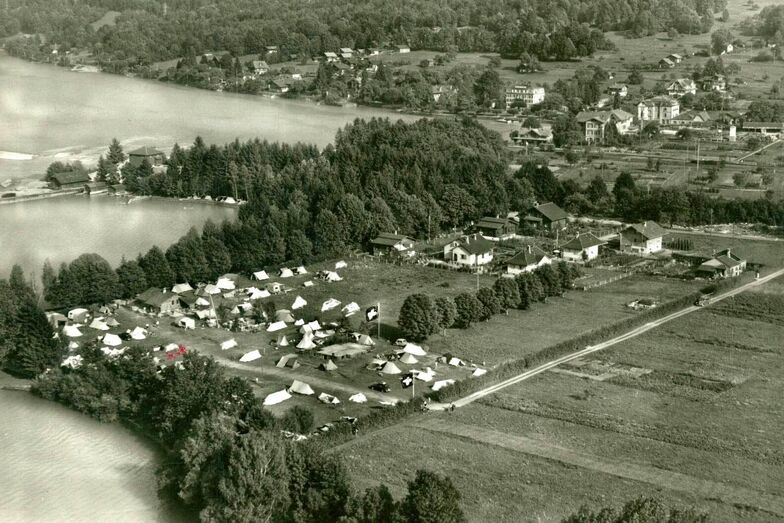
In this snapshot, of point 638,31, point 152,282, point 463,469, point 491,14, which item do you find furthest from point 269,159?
point 491,14

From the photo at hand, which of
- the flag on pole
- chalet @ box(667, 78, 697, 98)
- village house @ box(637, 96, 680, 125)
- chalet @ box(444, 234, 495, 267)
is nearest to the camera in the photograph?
the flag on pole

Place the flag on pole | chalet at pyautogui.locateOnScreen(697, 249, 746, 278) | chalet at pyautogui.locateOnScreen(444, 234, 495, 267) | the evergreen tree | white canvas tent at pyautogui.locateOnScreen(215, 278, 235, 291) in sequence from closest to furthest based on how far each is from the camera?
1. the evergreen tree
2. the flag on pole
3. white canvas tent at pyautogui.locateOnScreen(215, 278, 235, 291)
4. chalet at pyautogui.locateOnScreen(697, 249, 746, 278)
5. chalet at pyautogui.locateOnScreen(444, 234, 495, 267)

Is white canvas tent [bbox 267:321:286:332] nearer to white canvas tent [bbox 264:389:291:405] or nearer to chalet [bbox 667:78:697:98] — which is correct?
white canvas tent [bbox 264:389:291:405]

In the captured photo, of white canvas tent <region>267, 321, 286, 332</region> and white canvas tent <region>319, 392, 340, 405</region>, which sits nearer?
white canvas tent <region>319, 392, 340, 405</region>

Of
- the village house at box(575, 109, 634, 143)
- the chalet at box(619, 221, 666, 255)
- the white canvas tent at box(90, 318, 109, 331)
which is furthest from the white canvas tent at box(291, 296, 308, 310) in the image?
the village house at box(575, 109, 634, 143)

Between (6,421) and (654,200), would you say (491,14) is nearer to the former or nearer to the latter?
(654,200)

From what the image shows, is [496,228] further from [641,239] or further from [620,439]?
[620,439]

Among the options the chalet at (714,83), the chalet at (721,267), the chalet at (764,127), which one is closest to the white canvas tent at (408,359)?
the chalet at (721,267)

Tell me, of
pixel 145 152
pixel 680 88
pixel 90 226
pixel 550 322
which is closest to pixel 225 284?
pixel 550 322

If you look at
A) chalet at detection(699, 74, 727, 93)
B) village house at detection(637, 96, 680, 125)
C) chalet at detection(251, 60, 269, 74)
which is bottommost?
village house at detection(637, 96, 680, 125)
